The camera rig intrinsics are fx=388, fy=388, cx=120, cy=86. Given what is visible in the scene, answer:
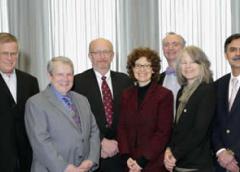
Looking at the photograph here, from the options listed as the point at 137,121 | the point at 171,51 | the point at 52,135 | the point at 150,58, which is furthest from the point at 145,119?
the point at 171,51

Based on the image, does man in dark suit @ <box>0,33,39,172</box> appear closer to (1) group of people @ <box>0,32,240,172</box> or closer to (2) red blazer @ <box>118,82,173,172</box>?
(1) group of people @ <box>0,32,240,172</box>

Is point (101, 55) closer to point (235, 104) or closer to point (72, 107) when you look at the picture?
point (72, 107)

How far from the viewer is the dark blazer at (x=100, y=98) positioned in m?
3.28

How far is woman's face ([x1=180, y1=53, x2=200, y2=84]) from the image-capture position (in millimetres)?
2896

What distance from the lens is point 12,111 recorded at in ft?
9.91

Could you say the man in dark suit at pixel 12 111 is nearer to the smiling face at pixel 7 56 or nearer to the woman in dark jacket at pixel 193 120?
the smiling face at pixel 7 56

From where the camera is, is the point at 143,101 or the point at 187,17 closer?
the point at 143,101

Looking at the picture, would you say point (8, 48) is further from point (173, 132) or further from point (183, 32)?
point (183, 32)

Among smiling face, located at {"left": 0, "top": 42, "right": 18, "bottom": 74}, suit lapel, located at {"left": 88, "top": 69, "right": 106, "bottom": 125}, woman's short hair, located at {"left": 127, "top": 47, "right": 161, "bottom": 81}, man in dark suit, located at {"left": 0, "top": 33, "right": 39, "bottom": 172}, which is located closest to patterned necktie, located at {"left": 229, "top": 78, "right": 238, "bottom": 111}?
woman's short hair, located at {"left": 127, "top": 47, "right": 161, "bottom": 81}

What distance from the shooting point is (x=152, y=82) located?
3.01m

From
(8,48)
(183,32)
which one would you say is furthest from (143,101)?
(183,32)

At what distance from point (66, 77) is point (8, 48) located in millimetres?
548

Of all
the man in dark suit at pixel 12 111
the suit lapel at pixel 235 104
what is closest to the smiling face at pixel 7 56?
the man in dark suit at pixel 12 111

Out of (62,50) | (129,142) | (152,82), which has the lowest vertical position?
(129,142)
